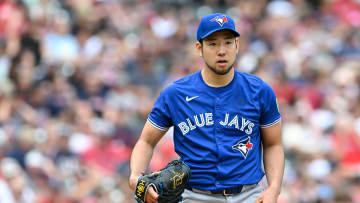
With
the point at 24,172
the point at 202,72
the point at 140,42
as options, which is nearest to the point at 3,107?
the point at 24,172

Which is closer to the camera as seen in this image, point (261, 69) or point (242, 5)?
point (261, 69)

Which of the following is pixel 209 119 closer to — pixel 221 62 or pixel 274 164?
pixel 221 62

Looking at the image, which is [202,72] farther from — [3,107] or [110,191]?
[3,107]

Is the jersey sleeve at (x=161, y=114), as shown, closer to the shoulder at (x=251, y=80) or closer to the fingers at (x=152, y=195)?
the shoulder at (x=251, y=80)

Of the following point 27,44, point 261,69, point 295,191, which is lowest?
point 295,191

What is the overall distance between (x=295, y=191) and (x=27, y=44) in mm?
4954

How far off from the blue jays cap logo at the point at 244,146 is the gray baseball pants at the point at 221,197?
0.26 meters

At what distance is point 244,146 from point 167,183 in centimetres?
65

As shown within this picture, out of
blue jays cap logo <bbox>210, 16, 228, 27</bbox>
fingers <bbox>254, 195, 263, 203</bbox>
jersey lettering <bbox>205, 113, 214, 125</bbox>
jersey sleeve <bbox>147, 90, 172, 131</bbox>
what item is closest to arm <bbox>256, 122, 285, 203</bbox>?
fingers <bbox>254, 195, 263, 203</bbox>

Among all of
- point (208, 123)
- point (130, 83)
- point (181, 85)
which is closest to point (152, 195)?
point (208, 123)

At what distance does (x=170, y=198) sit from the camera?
454 centimetres

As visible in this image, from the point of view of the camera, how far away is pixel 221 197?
189 inches

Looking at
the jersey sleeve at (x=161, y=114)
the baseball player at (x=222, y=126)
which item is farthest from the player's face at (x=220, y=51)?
the jersey sleeve at (x=161, y=114)

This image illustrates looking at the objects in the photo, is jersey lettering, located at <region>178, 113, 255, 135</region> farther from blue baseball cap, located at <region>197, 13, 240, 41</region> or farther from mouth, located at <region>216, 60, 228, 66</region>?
blue baseball cap, located at <region>197, 13, 240, 41</region>
